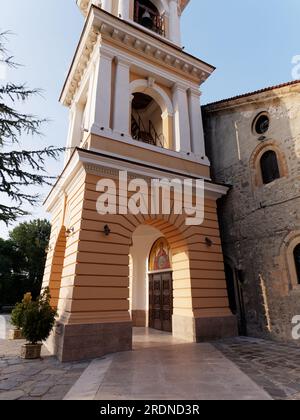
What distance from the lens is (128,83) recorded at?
32.2ft

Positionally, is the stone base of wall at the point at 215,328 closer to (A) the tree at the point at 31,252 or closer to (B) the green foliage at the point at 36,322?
(B) the green foliage at the point at 36,322

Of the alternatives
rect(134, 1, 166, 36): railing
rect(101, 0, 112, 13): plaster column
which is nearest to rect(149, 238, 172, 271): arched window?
rect(134, 1, 166, 36): railing

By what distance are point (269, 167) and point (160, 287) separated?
→ 248 inches

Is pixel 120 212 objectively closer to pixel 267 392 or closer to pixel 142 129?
pixel 267 392

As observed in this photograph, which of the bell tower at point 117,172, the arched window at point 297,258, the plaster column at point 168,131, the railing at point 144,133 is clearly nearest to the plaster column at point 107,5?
the bell tower at point 117,172

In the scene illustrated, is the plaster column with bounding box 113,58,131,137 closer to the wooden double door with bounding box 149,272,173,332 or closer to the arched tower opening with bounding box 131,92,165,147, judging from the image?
the arched tower opening with bounding box 131,92,165,147

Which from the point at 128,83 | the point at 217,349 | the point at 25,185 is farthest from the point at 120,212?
the point at 128,83

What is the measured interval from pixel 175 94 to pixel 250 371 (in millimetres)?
10032

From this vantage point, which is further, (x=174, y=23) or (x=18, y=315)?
(x=174, y=23)

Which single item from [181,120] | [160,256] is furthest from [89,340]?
[181,120]

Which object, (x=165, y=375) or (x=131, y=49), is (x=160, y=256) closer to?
(x=165, y=375)

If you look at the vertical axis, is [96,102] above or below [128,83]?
below

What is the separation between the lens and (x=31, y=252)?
26891mm

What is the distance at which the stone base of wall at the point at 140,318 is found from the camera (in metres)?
11.9
